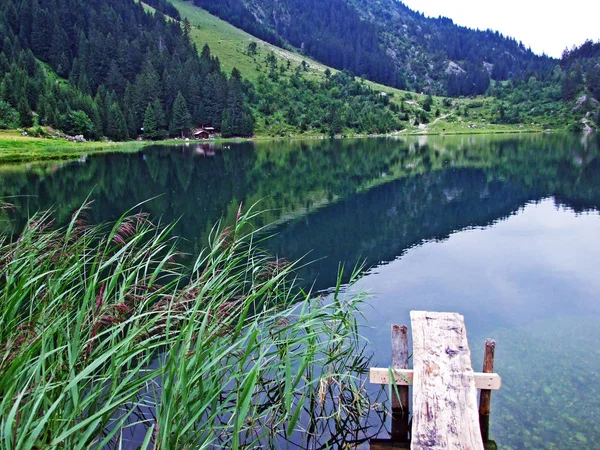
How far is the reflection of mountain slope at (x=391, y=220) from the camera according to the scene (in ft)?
60.3

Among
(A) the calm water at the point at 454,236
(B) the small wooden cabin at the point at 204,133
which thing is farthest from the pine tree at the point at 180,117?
(A) the calm water at the point at 454,236

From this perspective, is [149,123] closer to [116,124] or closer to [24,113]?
[116,124]

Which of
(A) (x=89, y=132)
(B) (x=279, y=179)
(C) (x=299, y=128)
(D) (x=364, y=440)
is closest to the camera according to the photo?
(D) (x=364, y=440)

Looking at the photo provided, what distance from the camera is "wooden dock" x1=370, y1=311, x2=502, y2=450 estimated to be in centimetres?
587

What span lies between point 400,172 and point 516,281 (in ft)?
99.9

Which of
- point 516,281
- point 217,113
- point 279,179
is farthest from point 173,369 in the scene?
point 217,113

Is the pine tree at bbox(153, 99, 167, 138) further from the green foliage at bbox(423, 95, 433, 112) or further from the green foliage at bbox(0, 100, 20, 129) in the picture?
the green foliage at bbox(423, 95, 433, 112)

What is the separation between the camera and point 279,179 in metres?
40.1

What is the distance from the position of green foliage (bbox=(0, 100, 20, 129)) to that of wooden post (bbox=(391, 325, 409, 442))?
85.9 m

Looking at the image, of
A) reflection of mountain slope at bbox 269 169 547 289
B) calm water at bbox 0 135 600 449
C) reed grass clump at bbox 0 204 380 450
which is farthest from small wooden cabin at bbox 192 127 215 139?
reed grass clump at bbox 0 204 380 450

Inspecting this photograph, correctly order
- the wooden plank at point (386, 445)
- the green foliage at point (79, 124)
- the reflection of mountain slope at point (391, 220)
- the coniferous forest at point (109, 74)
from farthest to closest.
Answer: the coniferous forest at point (109, 74) < the green foliage at point (79, 124) < the reflection of mountain slope at point (391, 220) < the wooden plank at point (386, 445)

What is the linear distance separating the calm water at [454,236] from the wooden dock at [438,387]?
1.49m

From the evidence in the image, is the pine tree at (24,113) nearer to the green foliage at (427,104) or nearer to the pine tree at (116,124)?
the pine tree at (116,124)

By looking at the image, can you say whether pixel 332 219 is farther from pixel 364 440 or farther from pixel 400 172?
pixel 400 172
